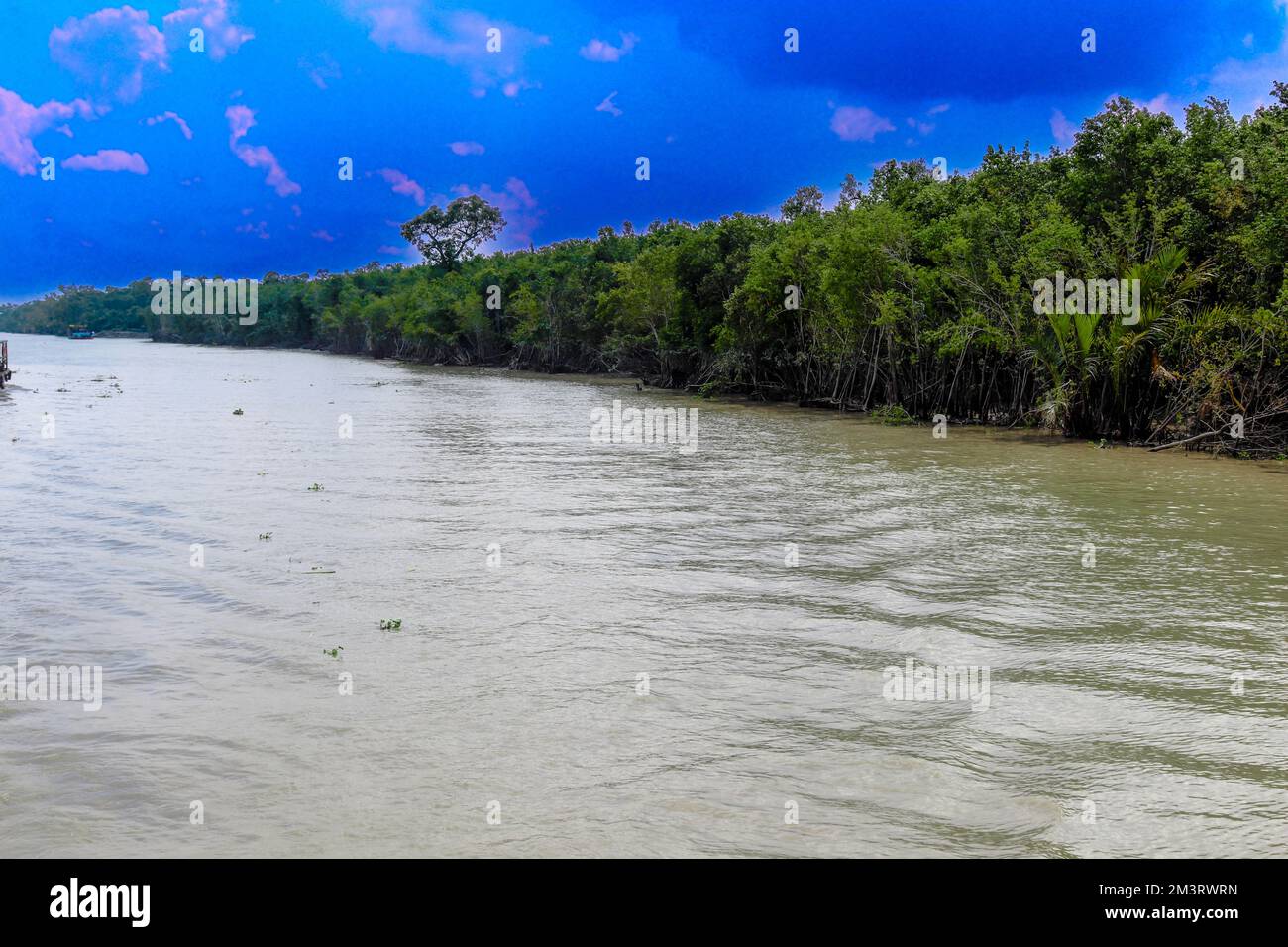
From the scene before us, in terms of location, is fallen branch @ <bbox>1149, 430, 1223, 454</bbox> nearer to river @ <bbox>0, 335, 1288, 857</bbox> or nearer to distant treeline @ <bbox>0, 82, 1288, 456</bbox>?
distant treeline @ <bbox>0, 82, 1288, 456</bbox>

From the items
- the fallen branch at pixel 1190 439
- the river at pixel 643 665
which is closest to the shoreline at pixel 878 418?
the fallen branch at pixel 1190 439

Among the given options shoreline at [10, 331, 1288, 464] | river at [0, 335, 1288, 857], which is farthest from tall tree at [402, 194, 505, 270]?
river at [0, 335, 1288, 857]

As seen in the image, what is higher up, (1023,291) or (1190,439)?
(1023,291)

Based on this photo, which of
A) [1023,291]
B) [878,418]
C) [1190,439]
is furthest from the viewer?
[878,418]

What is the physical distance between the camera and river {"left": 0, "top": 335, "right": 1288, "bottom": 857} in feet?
17.8

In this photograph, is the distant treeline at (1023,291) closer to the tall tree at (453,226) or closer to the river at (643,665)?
the river at (643,665)

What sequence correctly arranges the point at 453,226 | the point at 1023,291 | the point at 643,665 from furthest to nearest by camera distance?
the point at 453,226 < the point at 1023,291 < the point at 643,665

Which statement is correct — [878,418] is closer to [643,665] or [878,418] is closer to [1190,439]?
[1190,439]

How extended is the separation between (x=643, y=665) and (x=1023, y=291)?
68.8ft

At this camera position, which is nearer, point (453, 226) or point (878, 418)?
point (878, 418)

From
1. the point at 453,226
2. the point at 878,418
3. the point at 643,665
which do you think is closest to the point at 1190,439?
the point at 878,418

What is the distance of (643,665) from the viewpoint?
8.03 metres

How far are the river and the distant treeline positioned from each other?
18.8 feet
